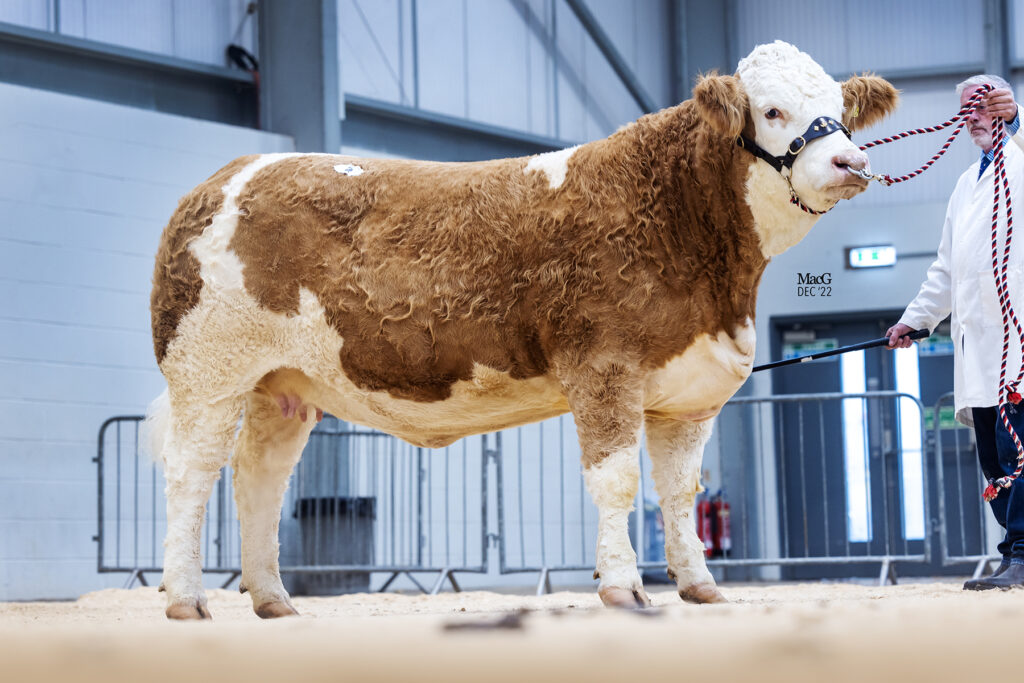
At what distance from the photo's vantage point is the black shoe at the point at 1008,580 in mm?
4070

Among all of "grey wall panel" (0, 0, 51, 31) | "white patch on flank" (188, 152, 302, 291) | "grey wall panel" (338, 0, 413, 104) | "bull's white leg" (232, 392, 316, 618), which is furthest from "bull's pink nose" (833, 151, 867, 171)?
"grey wall panel" (338, 0, 413, 104)

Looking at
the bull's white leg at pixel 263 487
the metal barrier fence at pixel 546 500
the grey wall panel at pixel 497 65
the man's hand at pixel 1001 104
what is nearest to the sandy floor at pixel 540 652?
the bull's white leg at pixel 263 487

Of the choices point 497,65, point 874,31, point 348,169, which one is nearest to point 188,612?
point 348,169

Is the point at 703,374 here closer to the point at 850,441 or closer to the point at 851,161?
the point at 851,161

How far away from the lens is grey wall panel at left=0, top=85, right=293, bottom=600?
8961mm

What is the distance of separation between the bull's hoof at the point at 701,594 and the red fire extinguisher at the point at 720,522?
328 inches

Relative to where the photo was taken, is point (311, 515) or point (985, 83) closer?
point (985, 83)

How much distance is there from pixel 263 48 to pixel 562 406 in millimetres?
7595

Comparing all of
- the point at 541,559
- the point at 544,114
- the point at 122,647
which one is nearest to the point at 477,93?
the point at 544,114

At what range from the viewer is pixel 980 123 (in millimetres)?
4410

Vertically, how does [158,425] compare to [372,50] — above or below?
below

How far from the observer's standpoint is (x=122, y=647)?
5.50ft

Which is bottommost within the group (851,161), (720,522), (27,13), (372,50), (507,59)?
(720,522)

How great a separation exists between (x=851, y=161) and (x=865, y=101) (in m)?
0.57
